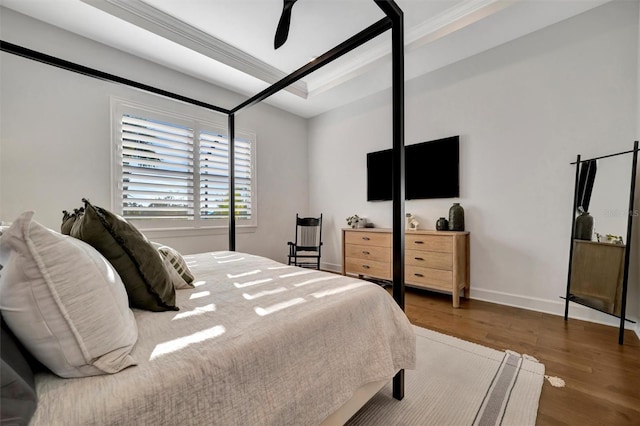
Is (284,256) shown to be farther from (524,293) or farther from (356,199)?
(524,293)

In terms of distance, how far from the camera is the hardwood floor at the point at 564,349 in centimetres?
128

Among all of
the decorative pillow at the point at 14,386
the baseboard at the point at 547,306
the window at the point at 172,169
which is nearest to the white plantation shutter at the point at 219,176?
the window at the point at 172,169

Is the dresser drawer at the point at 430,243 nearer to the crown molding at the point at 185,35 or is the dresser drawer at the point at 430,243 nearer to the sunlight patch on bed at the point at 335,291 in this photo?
the sunlight patch on bed at the point at 335,291

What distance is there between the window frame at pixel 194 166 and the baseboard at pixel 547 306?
10.2 ft

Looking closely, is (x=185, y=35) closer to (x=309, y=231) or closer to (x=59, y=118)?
(x=59, y=118)

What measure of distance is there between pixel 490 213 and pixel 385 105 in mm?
2044

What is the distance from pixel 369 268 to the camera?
3.48m

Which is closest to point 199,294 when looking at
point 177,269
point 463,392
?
point 177,269

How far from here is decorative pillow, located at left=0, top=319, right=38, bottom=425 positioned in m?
0.43

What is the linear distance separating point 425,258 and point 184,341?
2676 millimetres

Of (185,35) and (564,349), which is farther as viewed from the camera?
(185,35)

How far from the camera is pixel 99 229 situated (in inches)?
36.5

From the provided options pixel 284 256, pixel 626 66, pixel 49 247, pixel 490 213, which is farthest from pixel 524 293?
pixel 49 247

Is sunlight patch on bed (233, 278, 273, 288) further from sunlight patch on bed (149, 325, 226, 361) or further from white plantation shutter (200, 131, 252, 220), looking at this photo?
white plantation shutter (200, 131, 252, 220)
